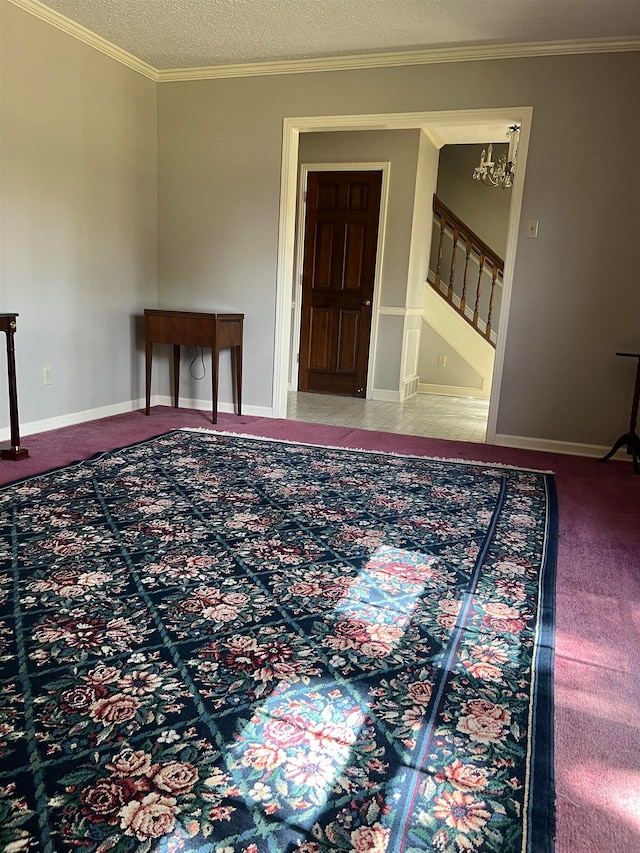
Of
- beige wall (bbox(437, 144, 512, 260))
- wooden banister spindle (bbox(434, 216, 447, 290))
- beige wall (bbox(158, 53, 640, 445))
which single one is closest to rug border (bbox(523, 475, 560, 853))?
beige wall (bbox(158, 53, 640, 445))

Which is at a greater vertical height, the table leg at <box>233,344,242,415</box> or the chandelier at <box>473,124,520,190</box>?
the chandelier at <box>473,124,520,190</box>

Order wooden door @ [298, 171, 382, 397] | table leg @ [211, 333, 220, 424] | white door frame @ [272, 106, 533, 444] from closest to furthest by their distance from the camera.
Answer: white door frame @ [272, 106, 533, 444], table leg @ [211, 333, 220, 424], wooden door @ [298, 171, 382, 397]

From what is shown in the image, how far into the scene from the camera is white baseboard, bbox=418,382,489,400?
691 centimetres

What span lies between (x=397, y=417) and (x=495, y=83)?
2.58 metres

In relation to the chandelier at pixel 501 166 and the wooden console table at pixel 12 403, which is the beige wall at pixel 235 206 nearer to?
the wooden console table at pixel 12 403

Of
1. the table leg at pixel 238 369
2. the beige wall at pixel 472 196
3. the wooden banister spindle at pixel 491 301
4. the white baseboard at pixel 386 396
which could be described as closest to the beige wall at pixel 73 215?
the table leg at pixel 238 369

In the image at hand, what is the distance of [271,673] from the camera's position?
5.09 ft

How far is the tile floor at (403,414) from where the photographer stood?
4789mm

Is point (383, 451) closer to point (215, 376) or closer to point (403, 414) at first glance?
point (215, 376)

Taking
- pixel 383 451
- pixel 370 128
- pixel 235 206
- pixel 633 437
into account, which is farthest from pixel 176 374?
pixel 633 437

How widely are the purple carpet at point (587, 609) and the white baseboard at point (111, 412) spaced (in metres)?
0.11

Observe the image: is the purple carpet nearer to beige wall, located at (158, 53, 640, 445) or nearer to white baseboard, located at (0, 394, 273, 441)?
white baseboard, located at (0, 394, 273, 441)

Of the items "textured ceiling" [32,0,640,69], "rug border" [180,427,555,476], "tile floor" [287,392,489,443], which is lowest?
"tile floor" [287,392,489,443]

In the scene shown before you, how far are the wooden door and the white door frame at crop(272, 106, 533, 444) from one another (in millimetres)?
1613
